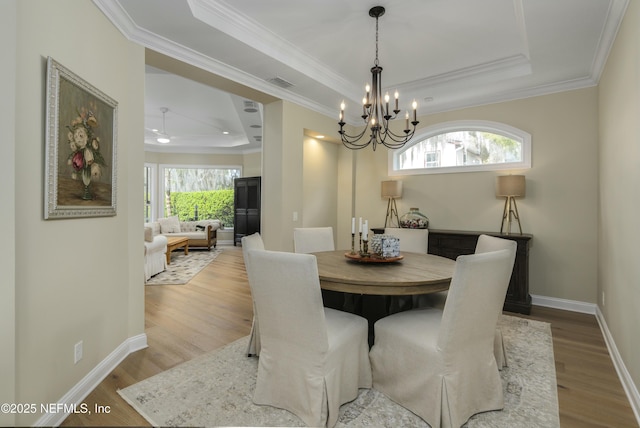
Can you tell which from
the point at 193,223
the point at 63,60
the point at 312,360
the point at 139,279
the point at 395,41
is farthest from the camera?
the point at 193,223

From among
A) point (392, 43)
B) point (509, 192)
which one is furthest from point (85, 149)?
point (509, 192)

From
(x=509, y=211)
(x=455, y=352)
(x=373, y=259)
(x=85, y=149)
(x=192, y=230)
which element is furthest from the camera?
(x=192, y=230)

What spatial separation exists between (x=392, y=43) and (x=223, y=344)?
10.6 ft

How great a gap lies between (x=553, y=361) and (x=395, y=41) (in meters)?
3.07

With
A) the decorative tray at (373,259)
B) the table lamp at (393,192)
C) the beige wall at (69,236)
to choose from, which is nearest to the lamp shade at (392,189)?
the table lamp at (393,192)

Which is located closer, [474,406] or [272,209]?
[474,406]

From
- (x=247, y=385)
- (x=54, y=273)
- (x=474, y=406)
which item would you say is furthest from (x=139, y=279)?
(x=474, y=406)

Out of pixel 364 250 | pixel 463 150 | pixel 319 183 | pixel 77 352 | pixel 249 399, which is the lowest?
pixel 249 399

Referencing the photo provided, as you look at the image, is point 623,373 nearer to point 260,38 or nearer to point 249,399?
point 249,399

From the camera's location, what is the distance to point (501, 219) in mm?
4035

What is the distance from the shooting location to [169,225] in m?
7.75

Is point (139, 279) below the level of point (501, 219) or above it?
below

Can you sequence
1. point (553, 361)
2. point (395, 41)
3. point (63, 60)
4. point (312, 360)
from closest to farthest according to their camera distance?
point (312, 360) < point (63, 60) < point (553, 361) < point (395, 41)

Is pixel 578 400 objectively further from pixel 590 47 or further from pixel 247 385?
pixel 590 47
